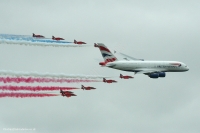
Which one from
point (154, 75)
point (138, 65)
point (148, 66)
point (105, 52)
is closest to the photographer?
point (154, 75)

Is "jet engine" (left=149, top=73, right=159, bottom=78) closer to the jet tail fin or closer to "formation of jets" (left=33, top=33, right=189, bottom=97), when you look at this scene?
"formation of jets" (left=33, top=33, right=189, bottom=97)

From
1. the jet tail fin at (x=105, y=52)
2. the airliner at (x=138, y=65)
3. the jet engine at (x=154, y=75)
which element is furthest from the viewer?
the jet tail fin at (x=105, y=52)

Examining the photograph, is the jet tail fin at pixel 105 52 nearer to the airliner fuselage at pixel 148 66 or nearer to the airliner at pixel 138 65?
the airliner at pixel 138 65

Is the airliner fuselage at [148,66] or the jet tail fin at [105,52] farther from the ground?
the jet tail fin at [105,52]

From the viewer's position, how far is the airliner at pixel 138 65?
166250 millimetres

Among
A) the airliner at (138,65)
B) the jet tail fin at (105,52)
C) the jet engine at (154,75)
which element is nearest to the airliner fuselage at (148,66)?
the airliner at (138,65)

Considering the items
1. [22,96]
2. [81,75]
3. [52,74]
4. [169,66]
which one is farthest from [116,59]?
[22,96]

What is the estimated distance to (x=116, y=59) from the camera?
16875 cm

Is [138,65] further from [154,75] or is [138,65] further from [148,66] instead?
[154,75]

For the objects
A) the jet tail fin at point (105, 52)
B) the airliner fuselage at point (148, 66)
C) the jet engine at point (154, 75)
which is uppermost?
the jet tail fin at point (105, 52)

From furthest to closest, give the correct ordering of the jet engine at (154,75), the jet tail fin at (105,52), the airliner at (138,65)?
the jet tail fin at (105,52), the jet engine at (154,75), the airliner at (138,65)

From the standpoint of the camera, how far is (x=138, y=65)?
168m

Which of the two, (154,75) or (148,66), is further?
(148,66)

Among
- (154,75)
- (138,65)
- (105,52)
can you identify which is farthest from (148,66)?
(105,52)
